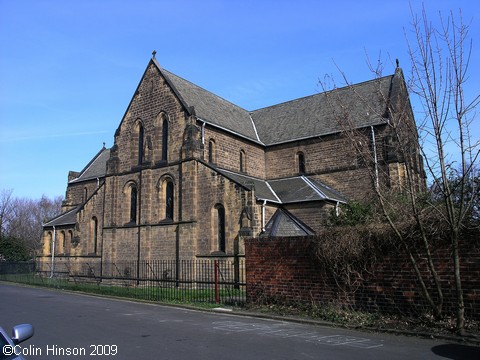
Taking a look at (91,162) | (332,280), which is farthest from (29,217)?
(332,280)

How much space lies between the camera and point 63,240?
36.4m

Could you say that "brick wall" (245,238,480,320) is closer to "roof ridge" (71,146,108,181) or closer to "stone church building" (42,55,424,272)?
"stone church building" (42,55,424,272)

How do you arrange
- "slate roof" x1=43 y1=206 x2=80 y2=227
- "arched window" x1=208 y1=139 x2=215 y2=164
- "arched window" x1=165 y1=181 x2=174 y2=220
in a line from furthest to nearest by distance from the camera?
"slate roof" x1=43 y1=206 x2=80 y2=227 < "arched window" x1=208 y1=139 x2=215 y2=164 < "arched window" x1=165 y1=181 x2=174 y2=220

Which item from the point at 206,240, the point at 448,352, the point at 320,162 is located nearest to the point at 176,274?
the point at 206,240

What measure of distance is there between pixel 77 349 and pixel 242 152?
2266cm

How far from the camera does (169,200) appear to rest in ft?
87.4

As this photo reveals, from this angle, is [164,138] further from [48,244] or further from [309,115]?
[48,244]

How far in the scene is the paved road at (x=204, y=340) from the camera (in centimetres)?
775

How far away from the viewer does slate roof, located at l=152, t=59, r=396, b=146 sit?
27734 millimetres

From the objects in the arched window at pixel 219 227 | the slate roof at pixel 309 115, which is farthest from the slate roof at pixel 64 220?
the slate roof at pixel 309 115

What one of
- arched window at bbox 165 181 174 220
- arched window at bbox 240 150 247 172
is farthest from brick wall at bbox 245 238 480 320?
arched window at bbox 240 150 247 172

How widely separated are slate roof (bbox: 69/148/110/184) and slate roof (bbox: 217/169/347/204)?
19593mm

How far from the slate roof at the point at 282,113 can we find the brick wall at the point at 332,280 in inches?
557

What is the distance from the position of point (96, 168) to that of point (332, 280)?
3619 centimetres
